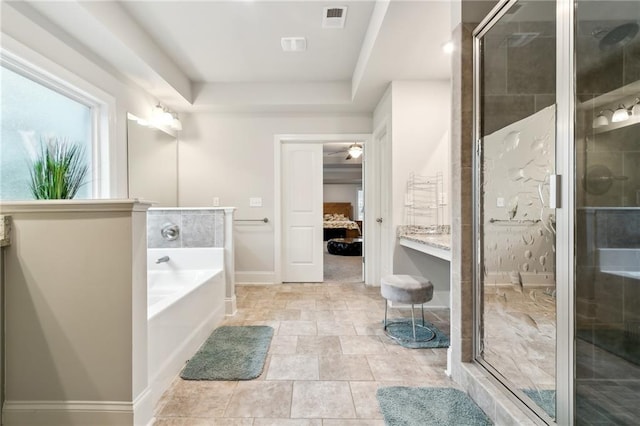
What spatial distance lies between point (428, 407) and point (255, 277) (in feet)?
9.54

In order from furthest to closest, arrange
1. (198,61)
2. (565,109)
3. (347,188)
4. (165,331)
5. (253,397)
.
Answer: (347,188) < (198,61) < (165,331) < (253,397) < (565,109)

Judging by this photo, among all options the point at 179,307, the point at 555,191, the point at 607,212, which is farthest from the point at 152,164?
the point at 607,212

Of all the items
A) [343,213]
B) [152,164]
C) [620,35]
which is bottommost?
[343,213]

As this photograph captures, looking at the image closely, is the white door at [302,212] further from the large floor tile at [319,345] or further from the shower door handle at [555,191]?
the shower door handle at [555,191]

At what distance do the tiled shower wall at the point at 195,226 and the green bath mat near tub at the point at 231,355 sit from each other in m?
0.84

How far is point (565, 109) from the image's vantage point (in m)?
1.16

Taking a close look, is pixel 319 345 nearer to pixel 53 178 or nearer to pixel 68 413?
pixel 68 413

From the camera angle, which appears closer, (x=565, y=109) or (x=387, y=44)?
(x=565, y=109)

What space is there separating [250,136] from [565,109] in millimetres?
3498

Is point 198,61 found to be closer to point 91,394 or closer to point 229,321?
point 229,321

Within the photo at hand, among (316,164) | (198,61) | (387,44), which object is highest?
(198,61)

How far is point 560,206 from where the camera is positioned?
46.3 inches

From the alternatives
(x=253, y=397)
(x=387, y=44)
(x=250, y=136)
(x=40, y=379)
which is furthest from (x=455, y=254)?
(x=250, y=136)

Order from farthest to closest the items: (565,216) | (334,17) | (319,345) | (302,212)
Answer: (302,212) < (334,17) < (319,345) < (565,216)
